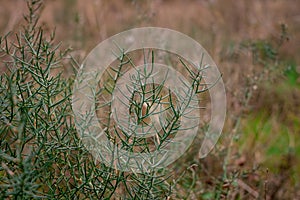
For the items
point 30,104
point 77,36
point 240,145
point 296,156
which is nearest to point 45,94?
point 30,104

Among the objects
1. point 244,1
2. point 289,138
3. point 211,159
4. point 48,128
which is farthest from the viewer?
point 244,1

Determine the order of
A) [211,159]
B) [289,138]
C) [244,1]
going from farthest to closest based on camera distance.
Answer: [244,1] → [289,138] → [211,159]

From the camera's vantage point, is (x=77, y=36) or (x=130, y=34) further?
(x=77, y=36)

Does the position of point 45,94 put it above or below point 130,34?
below

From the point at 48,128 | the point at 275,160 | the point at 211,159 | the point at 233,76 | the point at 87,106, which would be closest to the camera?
the point at 48,128

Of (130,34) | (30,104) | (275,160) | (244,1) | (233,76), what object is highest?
(244,1)

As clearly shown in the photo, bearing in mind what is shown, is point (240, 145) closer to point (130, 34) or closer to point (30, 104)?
point (130, 34)

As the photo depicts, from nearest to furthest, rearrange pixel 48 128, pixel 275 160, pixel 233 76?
pixel 48 128
pixel 275 160
pixel 233 76

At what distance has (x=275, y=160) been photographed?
1808 millimetres

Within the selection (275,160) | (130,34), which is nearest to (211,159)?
(275,160)

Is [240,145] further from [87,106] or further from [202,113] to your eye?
[87,106]

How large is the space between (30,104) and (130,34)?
109 cm

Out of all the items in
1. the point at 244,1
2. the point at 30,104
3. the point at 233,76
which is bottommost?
the point at 30,104

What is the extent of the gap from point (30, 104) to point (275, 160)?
3.73 ft
